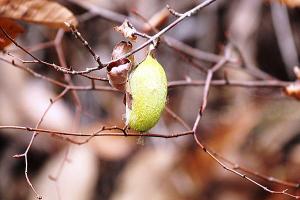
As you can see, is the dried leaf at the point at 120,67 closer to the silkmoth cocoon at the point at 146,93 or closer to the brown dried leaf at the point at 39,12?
the silkmoth cocoon at the point at 146,93

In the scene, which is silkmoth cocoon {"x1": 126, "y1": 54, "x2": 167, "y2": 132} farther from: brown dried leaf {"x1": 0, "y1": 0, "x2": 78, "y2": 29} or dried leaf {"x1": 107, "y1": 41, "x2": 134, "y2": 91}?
brown dried leaf {"x1": 0, "y1": 0, "x2": 78, "y2": 29}

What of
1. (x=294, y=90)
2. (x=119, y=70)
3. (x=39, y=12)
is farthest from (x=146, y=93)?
(x=294, y=90)

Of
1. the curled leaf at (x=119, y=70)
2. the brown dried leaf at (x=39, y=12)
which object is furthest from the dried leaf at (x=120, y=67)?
the brown dried leaf at (x=39, y=12)

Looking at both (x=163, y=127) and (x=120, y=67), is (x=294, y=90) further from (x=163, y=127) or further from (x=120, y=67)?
(x=163, y=127)

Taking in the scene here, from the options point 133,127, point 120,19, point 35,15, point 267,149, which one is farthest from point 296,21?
point 133,127

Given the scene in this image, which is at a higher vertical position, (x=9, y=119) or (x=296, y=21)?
(x=296, y=21)

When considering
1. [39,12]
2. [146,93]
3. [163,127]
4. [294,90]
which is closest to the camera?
[146,93]

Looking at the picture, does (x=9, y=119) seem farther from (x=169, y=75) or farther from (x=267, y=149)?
(x=267, y=149)

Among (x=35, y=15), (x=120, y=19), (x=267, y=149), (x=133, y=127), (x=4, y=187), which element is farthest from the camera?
Result: (x=4, y=187)
